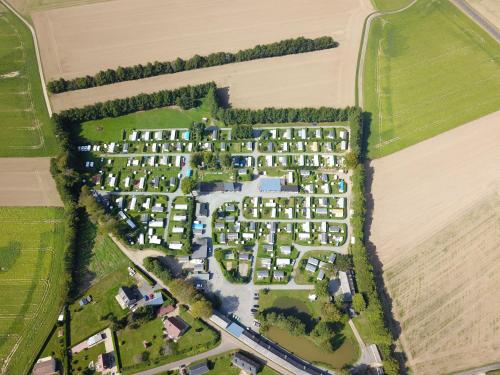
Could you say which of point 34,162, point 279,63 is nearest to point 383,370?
point 279,63

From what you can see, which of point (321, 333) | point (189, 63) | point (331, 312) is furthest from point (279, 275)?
point (189, 63)

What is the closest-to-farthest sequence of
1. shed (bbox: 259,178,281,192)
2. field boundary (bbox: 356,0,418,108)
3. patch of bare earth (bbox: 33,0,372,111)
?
shed (bbox: 259,178,281,192), field boundary (bbox: 356,0,418,108), patch of bare earth (bbox: 33,0,372,111)

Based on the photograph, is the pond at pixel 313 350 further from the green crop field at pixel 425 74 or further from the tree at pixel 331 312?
the green crop field at pixel 425 74

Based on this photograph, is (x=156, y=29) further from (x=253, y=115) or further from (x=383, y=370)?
(x=383, y=370)

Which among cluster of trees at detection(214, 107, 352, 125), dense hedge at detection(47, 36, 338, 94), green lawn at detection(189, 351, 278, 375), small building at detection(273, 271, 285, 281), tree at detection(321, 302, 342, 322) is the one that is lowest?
green lawn at detection(189, 351, 278, 375)

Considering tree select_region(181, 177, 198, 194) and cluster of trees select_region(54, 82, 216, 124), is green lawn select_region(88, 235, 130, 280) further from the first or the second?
cluster of trees select_region(54, 82, 216, 124)

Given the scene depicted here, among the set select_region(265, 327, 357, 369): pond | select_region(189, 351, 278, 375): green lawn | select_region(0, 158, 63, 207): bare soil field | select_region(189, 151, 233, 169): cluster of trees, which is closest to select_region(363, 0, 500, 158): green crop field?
select_region(189, 151, 233, 169): cluster of trees

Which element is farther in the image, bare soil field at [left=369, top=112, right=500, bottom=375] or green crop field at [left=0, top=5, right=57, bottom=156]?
green crop field at [left=0, top=5, right=57, bottom=156]
